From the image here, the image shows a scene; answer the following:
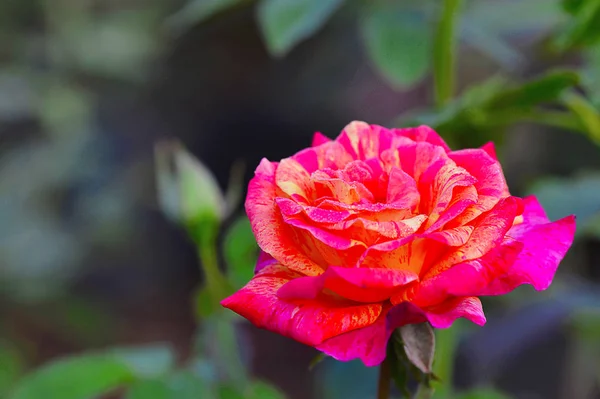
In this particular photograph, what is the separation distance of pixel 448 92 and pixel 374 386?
37cm

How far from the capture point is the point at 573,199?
724mm

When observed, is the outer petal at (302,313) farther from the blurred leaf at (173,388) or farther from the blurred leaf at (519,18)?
the blurred leaf at (519,18)

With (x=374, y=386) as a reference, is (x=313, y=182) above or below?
above

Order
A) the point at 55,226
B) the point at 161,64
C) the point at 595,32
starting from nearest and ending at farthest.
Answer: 1. the point at 595,32
2. the point at 55,226
3. the point at 161,64

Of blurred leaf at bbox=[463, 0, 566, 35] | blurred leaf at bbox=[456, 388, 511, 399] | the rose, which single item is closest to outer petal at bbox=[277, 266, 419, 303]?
the rose

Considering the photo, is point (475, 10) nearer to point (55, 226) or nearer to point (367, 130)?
point (367, 130)

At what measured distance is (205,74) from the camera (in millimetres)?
2375

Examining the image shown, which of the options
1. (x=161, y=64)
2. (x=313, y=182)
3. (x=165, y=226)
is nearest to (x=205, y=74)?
(x=161, y=64)

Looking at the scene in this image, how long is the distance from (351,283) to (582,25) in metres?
0.38

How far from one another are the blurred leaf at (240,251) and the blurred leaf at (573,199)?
12.1 inches

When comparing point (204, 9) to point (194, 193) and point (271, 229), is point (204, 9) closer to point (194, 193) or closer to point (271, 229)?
point (194, 193)

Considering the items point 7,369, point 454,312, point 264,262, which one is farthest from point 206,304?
point 7,369

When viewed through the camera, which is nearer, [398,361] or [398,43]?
[398,361]

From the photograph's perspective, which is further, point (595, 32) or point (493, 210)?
point (595, 32)
